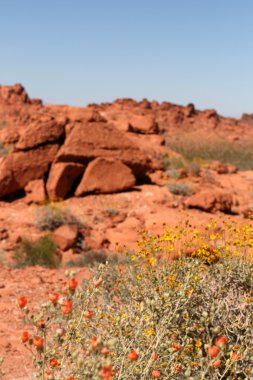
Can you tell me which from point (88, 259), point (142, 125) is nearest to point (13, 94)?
point (142, 125)

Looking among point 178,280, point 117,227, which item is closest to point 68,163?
point 117,227

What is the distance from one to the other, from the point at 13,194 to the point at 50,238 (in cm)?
417

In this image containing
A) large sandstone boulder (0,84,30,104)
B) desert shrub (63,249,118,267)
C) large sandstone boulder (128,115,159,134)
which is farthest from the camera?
large sandstone boulder (0,84,30,104)

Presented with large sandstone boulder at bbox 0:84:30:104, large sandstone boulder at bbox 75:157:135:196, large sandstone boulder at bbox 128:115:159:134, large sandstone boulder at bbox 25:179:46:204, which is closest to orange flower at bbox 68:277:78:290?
large sandstone boulder at bbox 25:179:46:204

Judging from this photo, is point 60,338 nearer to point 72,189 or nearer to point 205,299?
point 205,299

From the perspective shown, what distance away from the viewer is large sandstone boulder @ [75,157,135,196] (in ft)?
43.7

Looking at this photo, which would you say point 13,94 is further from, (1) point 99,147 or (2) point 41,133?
(1) point 99,147

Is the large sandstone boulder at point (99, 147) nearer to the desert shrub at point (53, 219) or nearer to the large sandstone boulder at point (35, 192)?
the large sandstone boulder at point (35, 192)

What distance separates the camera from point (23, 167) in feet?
43.3

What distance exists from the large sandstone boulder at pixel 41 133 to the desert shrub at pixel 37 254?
466 cm

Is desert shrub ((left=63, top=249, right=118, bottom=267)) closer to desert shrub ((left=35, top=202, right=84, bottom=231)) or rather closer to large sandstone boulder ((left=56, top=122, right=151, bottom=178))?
desert shrub ((left=35, top=202, right=84, bottom=231))

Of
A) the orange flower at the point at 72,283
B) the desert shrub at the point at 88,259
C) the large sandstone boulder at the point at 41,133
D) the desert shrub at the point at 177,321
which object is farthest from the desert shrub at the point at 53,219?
the orange flower at the point at 72,283

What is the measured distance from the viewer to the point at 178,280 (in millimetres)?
3729

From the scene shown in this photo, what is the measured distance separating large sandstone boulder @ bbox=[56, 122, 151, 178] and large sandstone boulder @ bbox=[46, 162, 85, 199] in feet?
0.84
